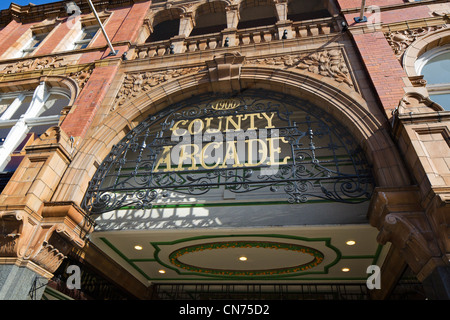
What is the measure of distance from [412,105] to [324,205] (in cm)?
231

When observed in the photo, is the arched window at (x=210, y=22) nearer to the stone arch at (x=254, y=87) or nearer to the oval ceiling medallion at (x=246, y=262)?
the stone arch at (x=254, y=87)

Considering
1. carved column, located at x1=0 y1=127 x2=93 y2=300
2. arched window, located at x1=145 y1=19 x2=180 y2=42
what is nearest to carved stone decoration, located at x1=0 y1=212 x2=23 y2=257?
carved column, located at x1=0 y1=127 x2=93 y2=300

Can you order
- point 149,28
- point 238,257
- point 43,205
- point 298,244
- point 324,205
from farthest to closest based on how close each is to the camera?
point 149,28, point 238,257, point 298,244, point 324,205, point 43,205

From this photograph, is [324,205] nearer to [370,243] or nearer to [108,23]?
[370,243]

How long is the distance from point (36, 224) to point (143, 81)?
13.6 ft

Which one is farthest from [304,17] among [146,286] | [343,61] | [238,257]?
[146,286]

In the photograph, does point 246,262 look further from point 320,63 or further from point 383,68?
point 383,68

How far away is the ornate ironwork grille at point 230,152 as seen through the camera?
5199 millimetres

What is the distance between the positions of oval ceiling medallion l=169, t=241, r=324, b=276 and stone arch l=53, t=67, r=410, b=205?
2.65 meters

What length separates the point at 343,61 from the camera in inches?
248

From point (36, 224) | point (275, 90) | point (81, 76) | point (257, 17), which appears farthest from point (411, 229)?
point (257, 17)

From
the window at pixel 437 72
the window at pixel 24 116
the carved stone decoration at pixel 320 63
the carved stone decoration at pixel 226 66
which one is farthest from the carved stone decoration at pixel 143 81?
the window at pixel 437 72

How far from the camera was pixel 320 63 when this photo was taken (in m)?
6.37

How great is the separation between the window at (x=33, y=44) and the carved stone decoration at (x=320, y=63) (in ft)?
27.8
